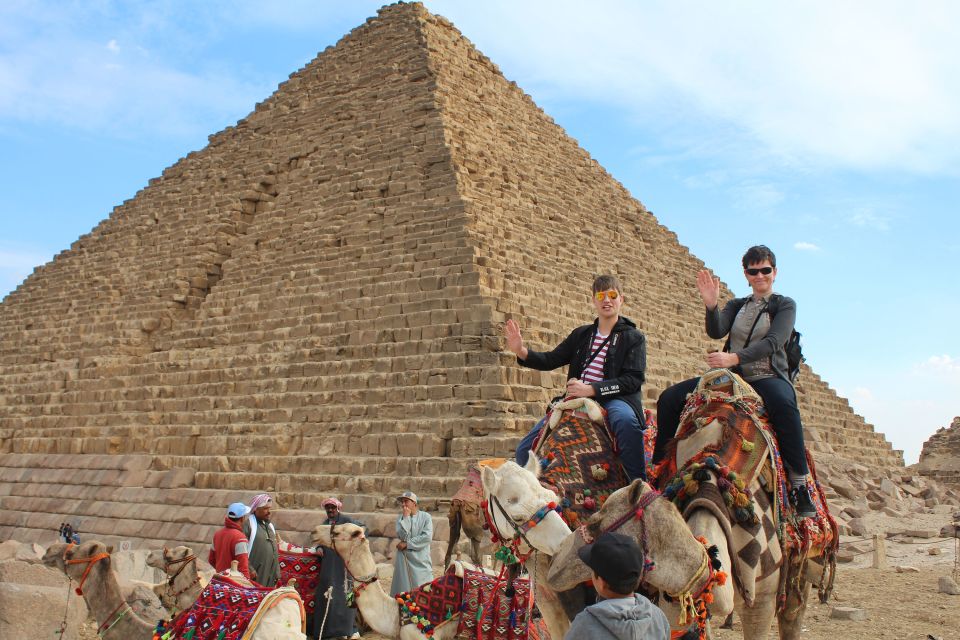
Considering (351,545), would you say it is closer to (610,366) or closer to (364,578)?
(364,578)

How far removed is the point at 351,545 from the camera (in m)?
4.68

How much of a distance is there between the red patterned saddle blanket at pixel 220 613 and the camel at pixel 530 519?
1108 millimetres

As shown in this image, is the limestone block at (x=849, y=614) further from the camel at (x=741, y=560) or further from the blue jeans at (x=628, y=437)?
the blue jeans at (x=628, y=437)

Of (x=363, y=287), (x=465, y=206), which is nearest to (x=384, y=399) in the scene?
(x=363, y=287)

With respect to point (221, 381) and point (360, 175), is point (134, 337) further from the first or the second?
point (360, 175)

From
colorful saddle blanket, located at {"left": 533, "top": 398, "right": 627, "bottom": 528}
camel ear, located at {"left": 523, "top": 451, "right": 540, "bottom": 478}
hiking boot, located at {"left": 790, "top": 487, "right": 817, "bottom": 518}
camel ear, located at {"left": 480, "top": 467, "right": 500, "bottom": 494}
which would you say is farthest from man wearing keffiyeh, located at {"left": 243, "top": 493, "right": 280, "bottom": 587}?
hiking boot, located at {"left": 790, "top": 487, "right": 817, "bottom": 518}

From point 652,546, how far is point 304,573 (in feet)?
→ 9.90

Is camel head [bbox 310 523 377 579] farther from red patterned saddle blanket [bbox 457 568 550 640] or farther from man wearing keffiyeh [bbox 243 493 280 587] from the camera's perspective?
man wearing keffiyeh [bbox 243 493 280 587]

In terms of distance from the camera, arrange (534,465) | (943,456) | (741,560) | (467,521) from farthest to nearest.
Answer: (943,456)
(467,521)
(741,560)
(534,465)

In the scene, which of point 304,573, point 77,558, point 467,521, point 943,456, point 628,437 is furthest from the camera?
point 943,456

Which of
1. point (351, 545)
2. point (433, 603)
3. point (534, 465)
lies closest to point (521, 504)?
point (534, 465)

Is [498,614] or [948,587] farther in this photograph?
[948,587]

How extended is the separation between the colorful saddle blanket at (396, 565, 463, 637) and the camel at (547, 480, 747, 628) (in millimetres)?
1485

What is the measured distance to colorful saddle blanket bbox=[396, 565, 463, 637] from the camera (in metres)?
4.55
